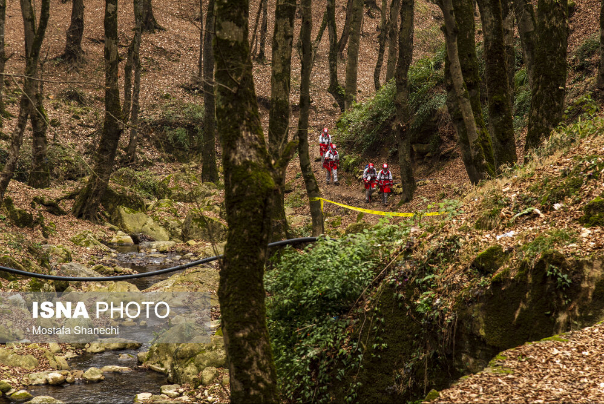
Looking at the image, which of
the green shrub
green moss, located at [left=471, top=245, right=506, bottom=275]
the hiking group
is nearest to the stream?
the green shrub

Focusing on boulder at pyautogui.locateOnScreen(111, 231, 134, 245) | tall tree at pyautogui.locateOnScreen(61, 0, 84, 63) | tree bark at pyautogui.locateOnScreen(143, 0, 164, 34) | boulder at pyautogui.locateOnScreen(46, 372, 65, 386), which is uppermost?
tree bark at pyautogui.locateOnScreen(143, 0, 164, 34)

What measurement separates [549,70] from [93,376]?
912 centimetres

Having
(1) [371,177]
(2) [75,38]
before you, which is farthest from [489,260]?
(2) [75,38]

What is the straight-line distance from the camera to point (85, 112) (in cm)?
2502

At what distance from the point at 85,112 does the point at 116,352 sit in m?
19.3

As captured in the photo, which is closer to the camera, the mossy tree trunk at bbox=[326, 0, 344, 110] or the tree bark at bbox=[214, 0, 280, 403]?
the tree bark at bbox=[214, 0, 280, 403]

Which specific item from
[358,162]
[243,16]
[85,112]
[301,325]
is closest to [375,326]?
[301,325]

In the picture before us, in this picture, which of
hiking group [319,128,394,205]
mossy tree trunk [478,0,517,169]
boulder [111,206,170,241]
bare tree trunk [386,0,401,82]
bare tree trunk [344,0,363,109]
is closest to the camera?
mossy tree trunk [478,0,517,169]

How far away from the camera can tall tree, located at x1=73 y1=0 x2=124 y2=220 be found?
15.2m

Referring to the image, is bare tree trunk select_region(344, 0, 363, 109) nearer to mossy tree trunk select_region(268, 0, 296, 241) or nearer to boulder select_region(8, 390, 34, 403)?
mossy tree trunk select_region(268, 0, 296, 241)

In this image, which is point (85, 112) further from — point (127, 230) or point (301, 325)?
point (301, 325)

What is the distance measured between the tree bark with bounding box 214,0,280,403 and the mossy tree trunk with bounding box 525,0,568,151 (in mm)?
6431

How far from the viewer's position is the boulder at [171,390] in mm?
7133

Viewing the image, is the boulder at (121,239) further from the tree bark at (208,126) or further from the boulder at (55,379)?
the boulder at (55,379)
